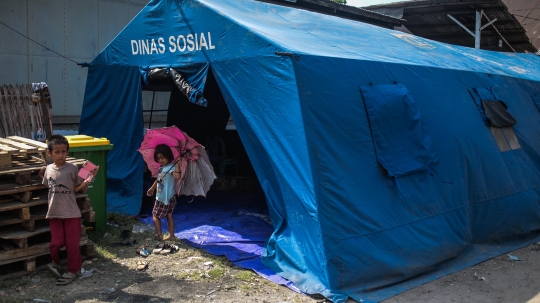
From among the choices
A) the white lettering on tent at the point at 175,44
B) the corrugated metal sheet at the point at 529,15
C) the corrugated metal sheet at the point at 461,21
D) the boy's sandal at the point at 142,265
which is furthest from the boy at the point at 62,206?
the corrugated metal sheet at the point at 529,15

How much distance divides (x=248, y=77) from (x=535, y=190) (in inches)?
199

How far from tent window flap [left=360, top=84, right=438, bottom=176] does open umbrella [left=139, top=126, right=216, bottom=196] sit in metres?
2.52

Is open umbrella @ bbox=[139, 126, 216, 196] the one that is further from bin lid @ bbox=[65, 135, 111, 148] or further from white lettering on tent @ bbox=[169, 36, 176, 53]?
white lettering on tent @ bbox=[169, 36, 176, 53]

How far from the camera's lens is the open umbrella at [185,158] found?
7.27m

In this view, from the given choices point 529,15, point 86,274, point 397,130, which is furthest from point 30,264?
point 529,15

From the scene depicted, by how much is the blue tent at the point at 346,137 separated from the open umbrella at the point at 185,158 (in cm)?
86

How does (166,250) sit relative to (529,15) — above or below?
below

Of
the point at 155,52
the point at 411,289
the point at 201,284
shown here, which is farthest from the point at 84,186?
the point at 411,289

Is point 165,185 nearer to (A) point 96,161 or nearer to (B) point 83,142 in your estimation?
(A) point 96,161

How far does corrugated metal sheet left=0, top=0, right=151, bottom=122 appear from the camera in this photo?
33.7 feet

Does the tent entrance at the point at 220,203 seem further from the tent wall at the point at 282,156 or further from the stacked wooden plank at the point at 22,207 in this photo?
the stacked wooden plank at the point at 22,207

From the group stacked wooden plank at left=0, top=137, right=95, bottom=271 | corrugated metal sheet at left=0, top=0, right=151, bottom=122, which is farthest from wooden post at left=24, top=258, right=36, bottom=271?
corrugated metal sheet at left=0, top=0, right=151, bottom=122

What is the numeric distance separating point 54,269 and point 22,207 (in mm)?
712

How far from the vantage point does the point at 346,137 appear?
19.1 feet
